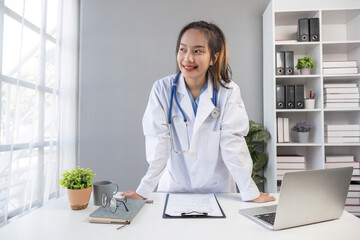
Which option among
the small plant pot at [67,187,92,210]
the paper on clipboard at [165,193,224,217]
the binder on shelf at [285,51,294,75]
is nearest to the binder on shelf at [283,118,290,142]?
the binder on shelf at [285,51,294,75]

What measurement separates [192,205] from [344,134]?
7.02 ft

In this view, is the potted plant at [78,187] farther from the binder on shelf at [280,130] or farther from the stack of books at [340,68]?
the stack of books at [340,68]

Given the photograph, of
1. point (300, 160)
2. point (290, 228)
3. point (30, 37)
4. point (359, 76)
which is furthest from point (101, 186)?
point (359, 76)

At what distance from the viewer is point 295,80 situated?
2.75 metres

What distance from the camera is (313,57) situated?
8.90 ft

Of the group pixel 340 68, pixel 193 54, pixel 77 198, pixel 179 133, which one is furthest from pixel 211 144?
pixel 340 68

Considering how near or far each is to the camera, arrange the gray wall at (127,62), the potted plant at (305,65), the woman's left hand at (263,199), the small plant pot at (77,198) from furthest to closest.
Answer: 1. the gray wall at (127,62)
2. the potted plant at (305,65)
3. the woman's left hand at (263,199)
4. the small plant pot at (77,198)

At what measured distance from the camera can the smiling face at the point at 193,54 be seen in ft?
4.57

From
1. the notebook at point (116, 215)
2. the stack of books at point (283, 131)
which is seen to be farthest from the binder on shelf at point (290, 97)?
the notebook at point (116, 215)

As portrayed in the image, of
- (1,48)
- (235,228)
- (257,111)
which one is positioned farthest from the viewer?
(257,111)

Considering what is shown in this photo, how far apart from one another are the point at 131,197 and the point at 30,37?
1.67 m

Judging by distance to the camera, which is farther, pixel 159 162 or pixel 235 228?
pixel 159 162

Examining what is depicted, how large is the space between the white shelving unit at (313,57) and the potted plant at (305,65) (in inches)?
2.4

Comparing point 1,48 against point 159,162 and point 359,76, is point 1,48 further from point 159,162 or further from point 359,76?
point 359,76
